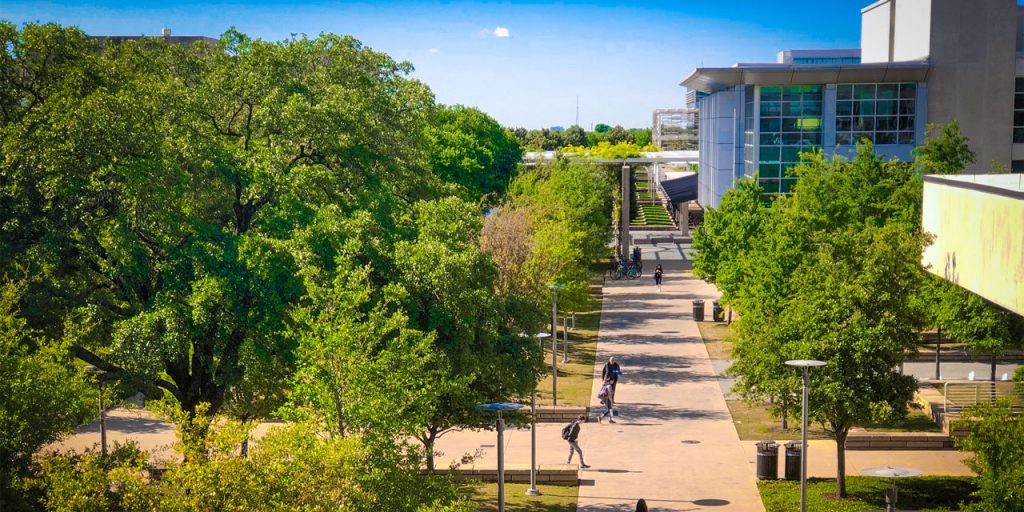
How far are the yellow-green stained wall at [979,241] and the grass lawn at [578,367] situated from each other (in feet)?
58.2

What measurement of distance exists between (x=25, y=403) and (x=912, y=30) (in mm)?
53964

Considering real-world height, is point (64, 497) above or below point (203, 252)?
below

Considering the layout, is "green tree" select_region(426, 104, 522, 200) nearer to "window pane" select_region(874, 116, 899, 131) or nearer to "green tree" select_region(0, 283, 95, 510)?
"window pane" select_region(874, 116, 899, 131)

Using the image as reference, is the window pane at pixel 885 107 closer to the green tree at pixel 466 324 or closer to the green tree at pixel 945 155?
the green tree at pixel 945 155

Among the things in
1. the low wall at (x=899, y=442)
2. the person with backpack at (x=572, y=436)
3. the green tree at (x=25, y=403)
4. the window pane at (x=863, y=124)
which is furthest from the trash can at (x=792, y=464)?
the window pane at (x=863, y=124)

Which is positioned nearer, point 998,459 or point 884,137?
point 998,459

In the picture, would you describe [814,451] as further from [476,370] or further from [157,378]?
[157,378]

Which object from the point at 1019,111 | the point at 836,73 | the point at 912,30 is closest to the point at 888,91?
the point at 836,73

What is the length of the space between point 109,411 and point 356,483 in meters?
23.4

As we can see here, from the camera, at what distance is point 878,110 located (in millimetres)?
57812

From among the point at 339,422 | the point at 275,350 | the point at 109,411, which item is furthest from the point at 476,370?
the point at 109,411

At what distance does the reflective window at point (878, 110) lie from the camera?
5769 cm

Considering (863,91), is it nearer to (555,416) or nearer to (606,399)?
(606,399)

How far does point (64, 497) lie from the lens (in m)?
13.8
